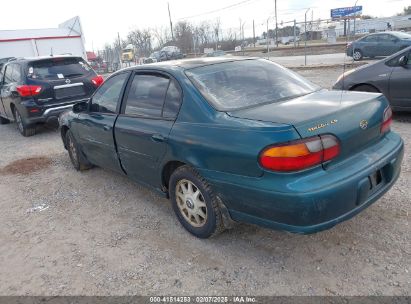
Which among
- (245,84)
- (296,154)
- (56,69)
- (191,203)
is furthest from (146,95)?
(56,69)

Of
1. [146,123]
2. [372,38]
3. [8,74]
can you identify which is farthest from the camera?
[372,38]

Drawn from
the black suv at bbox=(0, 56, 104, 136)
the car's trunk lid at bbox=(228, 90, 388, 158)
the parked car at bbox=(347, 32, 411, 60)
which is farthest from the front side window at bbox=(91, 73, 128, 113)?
the parked car at bbox=(347, 32, 411, 60)

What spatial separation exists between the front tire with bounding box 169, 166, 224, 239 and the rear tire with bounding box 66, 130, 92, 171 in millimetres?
2364

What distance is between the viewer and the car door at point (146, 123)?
3.27m

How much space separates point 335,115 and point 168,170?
5.22 ft

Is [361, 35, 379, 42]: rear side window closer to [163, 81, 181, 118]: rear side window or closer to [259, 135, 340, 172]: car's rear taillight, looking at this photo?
[163, 81, 181, 118]: rear side window

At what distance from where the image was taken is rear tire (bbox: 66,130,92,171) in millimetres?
5219

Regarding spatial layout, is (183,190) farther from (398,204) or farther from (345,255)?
(398,204)

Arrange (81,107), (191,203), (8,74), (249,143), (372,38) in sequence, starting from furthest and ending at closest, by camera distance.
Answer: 1. (372,38)
2. (8,74)
3. (81,107)
4. (191,203)
5. (249,143)

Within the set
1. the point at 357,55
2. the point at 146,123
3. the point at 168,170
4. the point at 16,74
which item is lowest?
the point at 357,55

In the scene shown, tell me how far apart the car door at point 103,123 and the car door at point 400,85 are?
4688mm

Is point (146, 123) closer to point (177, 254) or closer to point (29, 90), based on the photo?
point (177, 254)

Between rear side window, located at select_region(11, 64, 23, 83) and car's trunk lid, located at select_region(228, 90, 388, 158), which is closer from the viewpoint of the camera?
car's trunk lid, located at select_region(228, 90, 388, 158)

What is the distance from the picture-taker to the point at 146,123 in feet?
11.4
